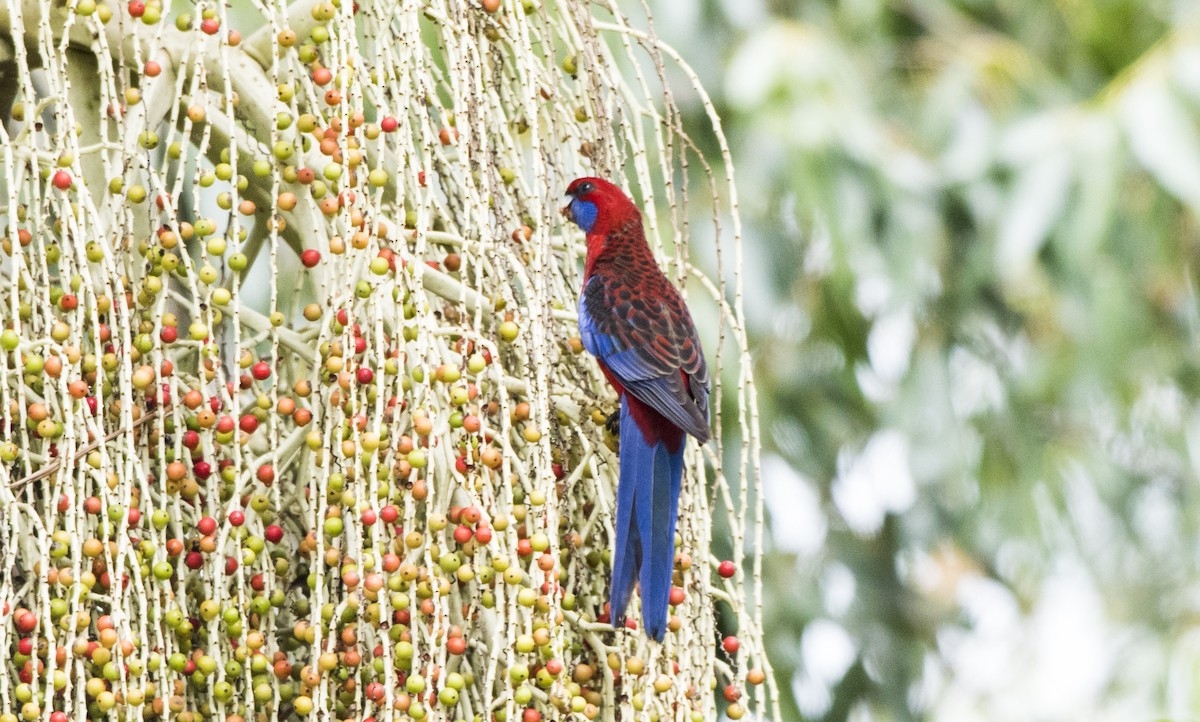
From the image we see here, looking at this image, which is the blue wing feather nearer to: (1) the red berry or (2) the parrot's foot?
(2) the parrot's foot

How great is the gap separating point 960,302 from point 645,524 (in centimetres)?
283

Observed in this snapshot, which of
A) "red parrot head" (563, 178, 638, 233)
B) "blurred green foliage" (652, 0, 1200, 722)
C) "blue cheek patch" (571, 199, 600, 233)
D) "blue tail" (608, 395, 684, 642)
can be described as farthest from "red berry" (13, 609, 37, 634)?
"blurred green foliage" (652, 0, 1200, 722)

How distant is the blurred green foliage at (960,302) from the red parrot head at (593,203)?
1458 mm

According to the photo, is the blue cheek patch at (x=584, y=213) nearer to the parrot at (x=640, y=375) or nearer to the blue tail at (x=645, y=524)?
the parrot at (x=640, y=375)

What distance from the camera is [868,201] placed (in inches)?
145

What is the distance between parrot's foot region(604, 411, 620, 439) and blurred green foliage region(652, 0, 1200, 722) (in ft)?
6.00

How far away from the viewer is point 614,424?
172 centimetres

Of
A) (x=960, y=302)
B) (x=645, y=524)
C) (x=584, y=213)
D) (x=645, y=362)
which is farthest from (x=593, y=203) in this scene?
(x=960, y=302)

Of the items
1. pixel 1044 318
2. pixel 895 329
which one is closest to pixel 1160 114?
pixel 895 329

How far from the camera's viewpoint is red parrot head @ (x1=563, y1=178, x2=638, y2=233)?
1.89m

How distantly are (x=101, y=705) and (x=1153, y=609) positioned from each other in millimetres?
4937

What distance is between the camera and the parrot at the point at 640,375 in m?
1.52

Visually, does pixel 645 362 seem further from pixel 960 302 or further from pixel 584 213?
pixel 960 302

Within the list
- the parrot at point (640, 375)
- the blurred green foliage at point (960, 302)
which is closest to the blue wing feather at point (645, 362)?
the parrot at point (640, 375)
